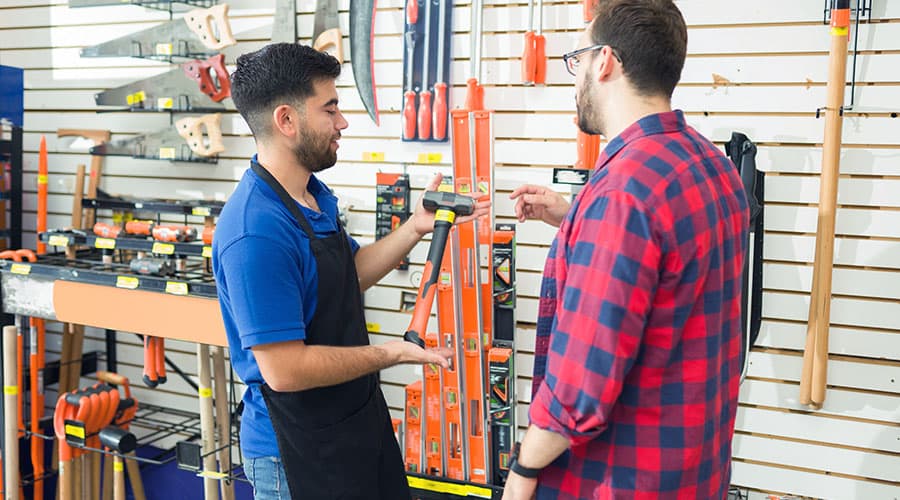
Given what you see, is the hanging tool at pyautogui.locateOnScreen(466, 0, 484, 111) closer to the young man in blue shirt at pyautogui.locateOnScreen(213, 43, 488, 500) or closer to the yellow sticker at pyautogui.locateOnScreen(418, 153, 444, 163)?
the yellow sticker at pyautogui.locateOnScreen(418, 153, 444, 163)

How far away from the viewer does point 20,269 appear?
3627 millimetres

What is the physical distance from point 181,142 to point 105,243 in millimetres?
764

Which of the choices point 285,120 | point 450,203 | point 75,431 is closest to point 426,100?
point 450,203

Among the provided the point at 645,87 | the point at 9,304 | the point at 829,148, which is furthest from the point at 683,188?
the point at 9,304

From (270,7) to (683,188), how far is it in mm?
3115

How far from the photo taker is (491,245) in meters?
3.18

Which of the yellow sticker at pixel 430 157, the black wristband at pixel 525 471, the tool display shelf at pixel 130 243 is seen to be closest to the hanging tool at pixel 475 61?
the yellow sticker at pixel 430 157

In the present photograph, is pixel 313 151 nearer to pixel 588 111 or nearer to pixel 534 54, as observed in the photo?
pixel 588 111

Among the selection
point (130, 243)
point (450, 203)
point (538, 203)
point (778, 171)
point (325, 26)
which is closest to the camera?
point (538, 203)

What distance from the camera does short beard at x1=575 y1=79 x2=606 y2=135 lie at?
5.32 feet

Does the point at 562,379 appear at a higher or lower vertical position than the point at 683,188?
lower

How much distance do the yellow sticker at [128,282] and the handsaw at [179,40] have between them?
1.24m

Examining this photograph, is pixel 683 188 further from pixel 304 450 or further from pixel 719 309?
pixel 304 450

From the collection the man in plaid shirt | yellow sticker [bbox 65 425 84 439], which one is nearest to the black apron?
the man in plaid shirt
